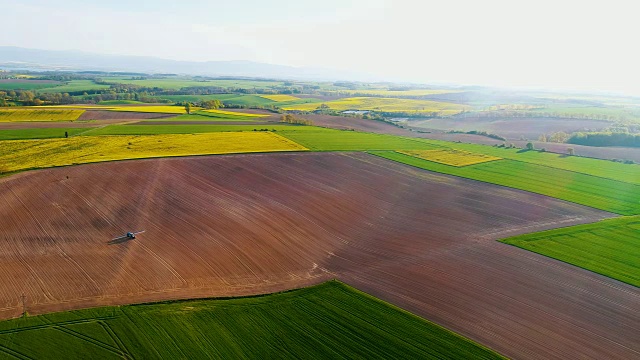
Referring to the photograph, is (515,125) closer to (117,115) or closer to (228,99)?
(228,99)

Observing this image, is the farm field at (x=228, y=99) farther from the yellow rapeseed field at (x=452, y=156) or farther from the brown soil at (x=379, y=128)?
the yellow rapeseed field at (x=452, y=156)

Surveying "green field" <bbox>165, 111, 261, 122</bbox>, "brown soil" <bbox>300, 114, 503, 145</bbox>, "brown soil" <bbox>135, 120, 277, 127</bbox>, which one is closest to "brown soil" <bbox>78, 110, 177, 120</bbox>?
"green field" <bbox>165, 111, 261, 122</bbox>

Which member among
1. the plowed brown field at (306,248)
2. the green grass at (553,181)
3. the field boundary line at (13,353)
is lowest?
the field boundary line at (13,353)

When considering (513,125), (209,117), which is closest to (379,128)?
(209,117)

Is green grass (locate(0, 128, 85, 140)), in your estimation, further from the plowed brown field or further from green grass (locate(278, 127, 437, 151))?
green grass (locate(278, 127, 437, 151))

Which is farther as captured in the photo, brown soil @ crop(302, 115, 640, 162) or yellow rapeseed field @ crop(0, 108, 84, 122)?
yellow rapeseed field @ crop(0, 108, 84, 122)

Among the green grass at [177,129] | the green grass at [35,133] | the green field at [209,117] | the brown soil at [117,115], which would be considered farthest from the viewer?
the green field at [209,117]

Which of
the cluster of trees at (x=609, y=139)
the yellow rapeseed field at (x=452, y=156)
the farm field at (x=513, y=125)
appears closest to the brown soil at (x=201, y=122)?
the yellow rapeseed field at (x=452, y=156)
